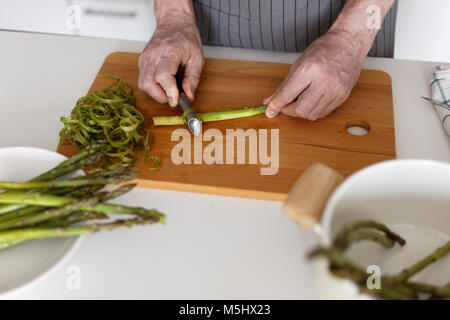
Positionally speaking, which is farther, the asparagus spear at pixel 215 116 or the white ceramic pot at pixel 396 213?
the asparagus spear at pixel 215 116

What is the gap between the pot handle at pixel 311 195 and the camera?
620 millimetres

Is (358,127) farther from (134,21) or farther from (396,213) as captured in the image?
(134,21)

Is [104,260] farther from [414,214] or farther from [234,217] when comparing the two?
[414,214]

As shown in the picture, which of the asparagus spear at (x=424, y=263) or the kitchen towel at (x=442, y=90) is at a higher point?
the kitchen towel at (x=442, y=90)

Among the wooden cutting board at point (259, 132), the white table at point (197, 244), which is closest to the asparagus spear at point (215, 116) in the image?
the wooden cutting board at point (259, 132)

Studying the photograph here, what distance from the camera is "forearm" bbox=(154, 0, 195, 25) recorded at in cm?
139

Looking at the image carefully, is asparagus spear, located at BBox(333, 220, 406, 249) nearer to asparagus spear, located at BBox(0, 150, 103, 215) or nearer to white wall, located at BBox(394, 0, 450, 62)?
asparagus spear, located at BBox(0, 150, 103, 215)

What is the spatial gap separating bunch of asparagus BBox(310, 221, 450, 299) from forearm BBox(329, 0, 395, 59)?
65cm

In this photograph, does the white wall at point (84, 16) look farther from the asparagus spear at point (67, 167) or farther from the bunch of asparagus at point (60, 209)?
the bunch of asparagus at point (60, 209)

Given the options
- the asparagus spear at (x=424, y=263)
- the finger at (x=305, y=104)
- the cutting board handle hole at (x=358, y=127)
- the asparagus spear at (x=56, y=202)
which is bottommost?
the asparagus spear at (x=424, y=263)

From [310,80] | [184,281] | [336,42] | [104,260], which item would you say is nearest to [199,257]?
[184,281]

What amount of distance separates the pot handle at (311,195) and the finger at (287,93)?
0.50m

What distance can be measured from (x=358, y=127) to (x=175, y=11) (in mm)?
696

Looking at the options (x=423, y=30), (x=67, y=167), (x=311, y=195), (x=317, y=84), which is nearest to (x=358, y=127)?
(x=317, y=84)
